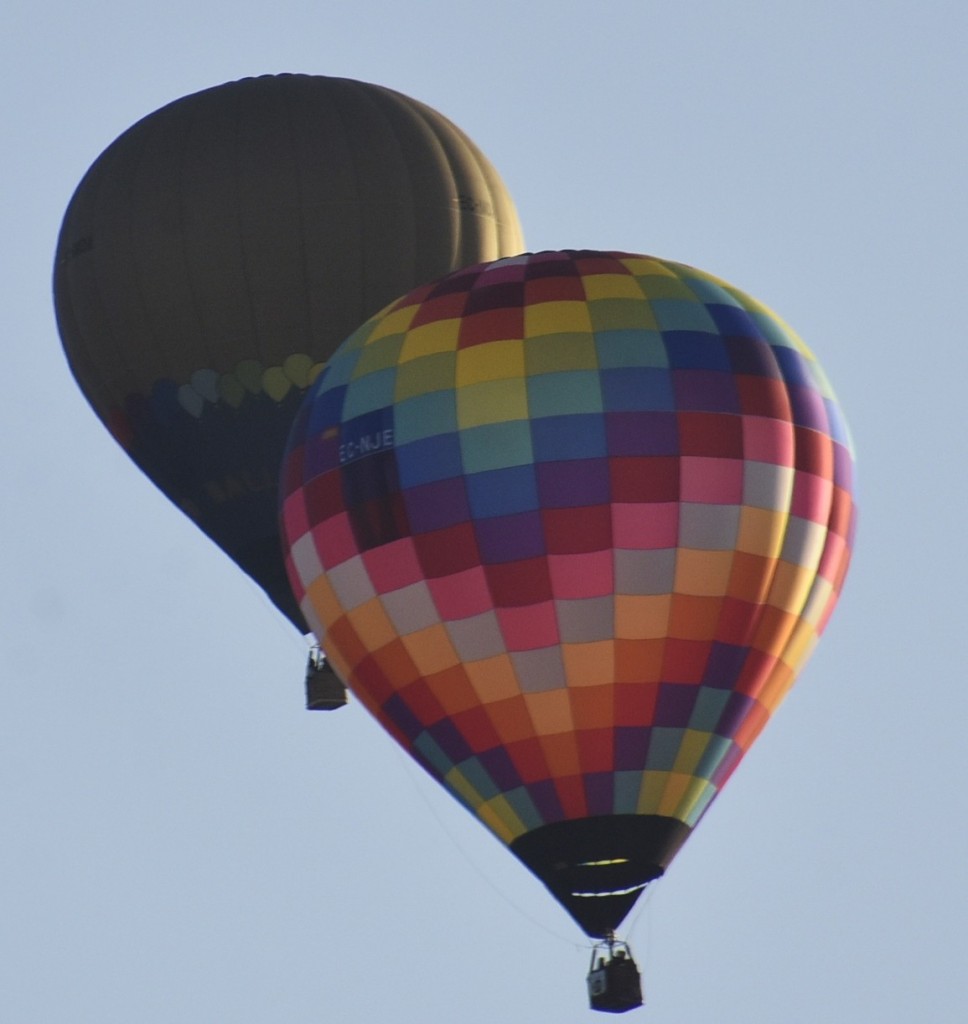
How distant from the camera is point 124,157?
128ft

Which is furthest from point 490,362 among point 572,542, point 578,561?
point 578,561

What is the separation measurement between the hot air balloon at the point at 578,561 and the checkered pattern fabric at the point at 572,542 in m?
0.02

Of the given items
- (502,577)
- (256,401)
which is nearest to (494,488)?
(502,577)

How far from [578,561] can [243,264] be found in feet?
19.7

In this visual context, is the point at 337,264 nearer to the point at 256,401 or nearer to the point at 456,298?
the point at 256,401

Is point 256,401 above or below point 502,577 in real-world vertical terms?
above

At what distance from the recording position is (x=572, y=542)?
109 ft

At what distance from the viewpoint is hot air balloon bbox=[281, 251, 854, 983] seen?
3319 cm

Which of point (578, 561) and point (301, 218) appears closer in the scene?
point (578, 561)

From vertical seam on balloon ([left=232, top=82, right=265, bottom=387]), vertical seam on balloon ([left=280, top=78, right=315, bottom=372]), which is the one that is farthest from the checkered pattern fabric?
vertical seam on balloon ([left=232, top=82, right=265, bottom=387])

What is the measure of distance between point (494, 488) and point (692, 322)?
2.12 metres

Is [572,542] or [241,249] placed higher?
[241,249]

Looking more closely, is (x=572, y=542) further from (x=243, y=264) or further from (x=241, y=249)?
(x=241, y=249)

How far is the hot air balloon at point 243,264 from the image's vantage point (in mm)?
37812
